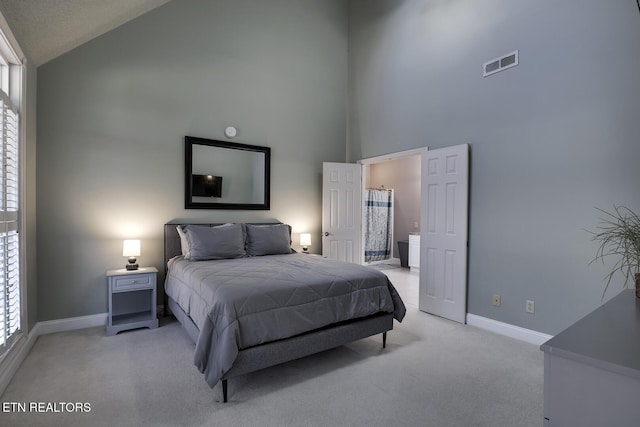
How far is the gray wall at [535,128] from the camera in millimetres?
2725

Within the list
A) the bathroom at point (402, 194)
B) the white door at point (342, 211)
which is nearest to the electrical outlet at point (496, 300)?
the white door at point (342, 211)

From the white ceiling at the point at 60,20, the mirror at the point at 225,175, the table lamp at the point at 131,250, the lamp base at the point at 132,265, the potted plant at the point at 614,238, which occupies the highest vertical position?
the white ceiling at the point at 60,20

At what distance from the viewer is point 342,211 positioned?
16.8ft

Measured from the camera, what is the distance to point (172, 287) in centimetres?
337

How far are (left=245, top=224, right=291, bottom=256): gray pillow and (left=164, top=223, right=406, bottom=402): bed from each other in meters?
0.39

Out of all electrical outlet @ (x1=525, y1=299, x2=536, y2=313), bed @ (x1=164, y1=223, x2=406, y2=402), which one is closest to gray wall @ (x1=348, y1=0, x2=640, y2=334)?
electrical outlet @ (x1=525, y1=299, x2=536, y2=313)

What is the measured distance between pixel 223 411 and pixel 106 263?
2.44 meters

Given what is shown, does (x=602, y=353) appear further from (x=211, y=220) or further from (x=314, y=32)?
(x=314, y=32)

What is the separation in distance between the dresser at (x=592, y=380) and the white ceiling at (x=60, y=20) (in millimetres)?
3458

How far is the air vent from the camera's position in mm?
3320

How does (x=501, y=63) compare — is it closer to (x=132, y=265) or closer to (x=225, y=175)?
(x=225, y=175)

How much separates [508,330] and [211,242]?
3308 millimetres

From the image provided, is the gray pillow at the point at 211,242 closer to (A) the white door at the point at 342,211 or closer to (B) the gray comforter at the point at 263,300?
(B) the gray comforter at the point at 263,300

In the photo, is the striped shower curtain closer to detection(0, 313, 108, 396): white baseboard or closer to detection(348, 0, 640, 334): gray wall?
detection(348, 0, 640, 334): gray wall
